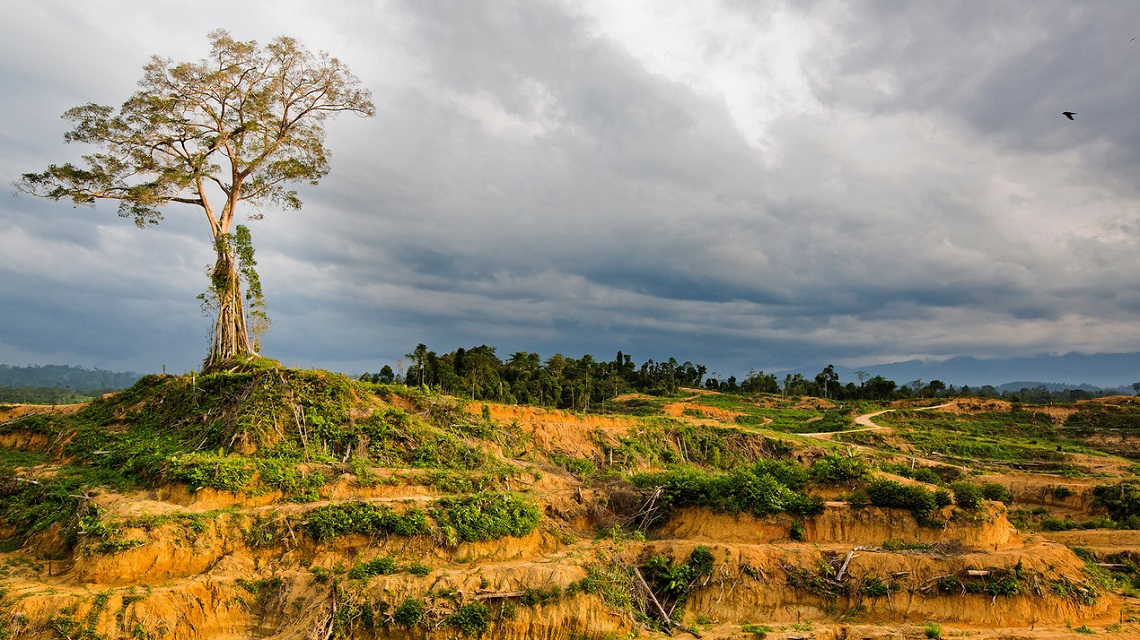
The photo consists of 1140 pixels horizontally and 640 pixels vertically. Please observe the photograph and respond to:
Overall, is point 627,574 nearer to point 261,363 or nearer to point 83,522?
point 83,522

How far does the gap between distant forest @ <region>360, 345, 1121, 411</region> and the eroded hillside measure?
11.0 meters

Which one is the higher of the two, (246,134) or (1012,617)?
(246,134)

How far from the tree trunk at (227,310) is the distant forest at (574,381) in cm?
945

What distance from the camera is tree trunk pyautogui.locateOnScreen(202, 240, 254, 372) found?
1089 inches

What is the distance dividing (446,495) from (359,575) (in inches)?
180

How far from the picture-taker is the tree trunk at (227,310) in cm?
2767

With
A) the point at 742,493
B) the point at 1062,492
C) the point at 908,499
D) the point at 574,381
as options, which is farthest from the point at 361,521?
the point at 574,381

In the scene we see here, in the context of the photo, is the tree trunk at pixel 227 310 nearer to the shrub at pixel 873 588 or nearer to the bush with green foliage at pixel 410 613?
the bush with green foliage at pixel 410 613

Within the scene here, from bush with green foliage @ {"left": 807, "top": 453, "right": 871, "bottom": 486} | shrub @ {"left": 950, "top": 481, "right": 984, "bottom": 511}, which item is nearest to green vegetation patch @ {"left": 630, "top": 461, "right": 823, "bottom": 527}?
bush with green foliage @ {"left": 807, "top": 453, "right": 871, "bottom": 486}

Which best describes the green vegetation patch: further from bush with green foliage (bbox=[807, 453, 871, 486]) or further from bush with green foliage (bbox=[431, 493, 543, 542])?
bush with green foliage (bbox=[431, 493, 543, 542])

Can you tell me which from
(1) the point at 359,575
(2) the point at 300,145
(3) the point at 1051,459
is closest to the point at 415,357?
(2) the point at 300,145

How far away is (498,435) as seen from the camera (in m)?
28.3

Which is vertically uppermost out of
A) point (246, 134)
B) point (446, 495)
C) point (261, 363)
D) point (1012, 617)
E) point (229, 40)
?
point (229, 40)

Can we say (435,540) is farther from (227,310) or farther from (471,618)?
(227,310)
